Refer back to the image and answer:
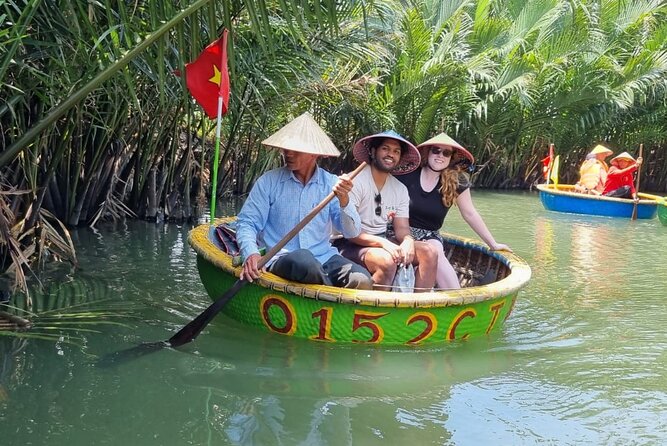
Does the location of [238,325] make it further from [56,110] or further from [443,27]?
[443,27]

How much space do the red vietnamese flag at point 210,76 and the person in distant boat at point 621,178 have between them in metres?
9.58

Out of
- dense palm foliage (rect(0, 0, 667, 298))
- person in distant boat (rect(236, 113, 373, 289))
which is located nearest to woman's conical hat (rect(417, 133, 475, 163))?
person in distant boat (rect(236, 113, 373, 289))

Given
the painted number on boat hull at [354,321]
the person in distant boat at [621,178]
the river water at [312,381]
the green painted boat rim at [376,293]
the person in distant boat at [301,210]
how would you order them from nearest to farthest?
the river water at [312,381] < the green painted boat rim at [376,293] < the painted number on boat hull at [354,321] < the person in distant boat at [301,210] < the person in distant boat at [621,178]

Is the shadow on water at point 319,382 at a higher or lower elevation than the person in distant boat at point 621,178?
lower

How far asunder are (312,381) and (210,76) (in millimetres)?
2096

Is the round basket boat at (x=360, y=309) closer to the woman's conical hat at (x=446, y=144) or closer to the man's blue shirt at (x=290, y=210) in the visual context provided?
the man's blue shirt at (x=290, y=210)

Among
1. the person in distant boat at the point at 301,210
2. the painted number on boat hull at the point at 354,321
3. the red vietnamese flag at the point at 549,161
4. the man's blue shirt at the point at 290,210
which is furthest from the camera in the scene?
the red vietnamese flag at the point at 549,161

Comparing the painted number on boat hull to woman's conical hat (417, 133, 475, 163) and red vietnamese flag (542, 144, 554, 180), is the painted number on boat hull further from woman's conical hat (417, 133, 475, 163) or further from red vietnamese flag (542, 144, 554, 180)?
red vietnamese flag (542, 144, 554, 180)

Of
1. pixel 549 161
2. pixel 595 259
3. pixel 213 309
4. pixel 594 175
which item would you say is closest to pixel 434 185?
pixel 213 309

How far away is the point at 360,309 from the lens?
12.9ft

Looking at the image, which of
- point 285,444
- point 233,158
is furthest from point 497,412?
point 233,158

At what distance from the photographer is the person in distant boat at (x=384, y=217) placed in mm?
4383

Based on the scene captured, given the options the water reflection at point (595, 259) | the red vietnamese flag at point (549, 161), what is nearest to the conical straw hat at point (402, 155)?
the water reflection at point (595, 259)

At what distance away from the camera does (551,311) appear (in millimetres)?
5367
